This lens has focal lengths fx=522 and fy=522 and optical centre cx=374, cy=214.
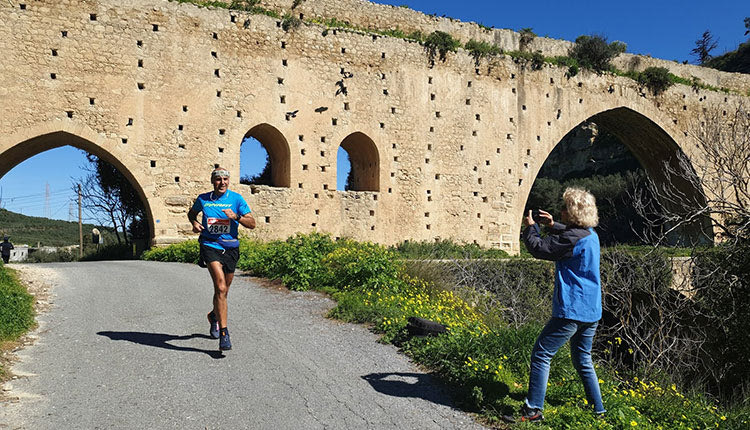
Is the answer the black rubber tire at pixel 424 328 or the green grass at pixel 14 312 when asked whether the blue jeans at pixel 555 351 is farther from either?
the green grass at pixel 14 312

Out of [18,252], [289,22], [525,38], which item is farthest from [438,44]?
[18,252]

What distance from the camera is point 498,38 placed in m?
20.2

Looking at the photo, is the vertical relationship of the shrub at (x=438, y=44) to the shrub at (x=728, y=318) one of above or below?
above

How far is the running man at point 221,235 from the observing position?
5262 mm

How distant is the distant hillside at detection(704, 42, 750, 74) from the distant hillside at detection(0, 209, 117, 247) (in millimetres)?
47725

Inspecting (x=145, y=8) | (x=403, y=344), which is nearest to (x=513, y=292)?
(x=403, y=344)

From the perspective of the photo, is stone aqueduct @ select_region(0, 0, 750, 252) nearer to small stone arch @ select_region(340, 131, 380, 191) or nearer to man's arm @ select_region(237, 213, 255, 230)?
small stone arch @ select_region(340, 131, 380, 191)

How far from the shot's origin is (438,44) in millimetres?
18688

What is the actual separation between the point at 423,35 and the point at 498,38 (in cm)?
325

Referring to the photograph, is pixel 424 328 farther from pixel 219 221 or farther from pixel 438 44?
pixel 438 44

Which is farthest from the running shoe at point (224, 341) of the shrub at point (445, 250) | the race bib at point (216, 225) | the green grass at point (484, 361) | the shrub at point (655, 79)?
the shrub at point (655, 79)

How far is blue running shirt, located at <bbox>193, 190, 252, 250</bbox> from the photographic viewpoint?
532cm

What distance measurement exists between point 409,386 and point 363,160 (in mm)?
14739

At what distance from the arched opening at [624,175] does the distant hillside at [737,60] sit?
343 inches
